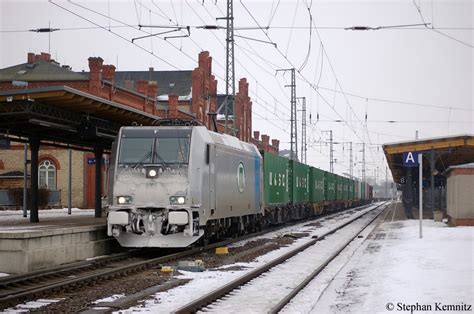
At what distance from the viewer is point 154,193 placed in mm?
16031

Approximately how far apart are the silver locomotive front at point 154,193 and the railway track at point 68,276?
0.67 metres

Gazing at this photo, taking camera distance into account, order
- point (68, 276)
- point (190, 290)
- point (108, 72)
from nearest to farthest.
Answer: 1. point (190, 290)
2. point (68, 276)
3. point (108, 72)

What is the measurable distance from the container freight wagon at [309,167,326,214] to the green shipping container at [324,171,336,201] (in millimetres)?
1121

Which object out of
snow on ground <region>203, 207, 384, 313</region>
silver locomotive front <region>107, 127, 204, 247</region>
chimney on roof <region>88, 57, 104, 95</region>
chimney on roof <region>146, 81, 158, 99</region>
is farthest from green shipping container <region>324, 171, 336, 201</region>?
silver locomotive front <region>107, 127, 204, 247</region>

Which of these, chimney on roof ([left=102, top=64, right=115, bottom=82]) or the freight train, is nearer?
the freight train

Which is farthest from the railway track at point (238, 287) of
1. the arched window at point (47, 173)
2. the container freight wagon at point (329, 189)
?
the arched window at point (47, 173)

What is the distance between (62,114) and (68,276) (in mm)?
6350

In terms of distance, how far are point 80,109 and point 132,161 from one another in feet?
9.53

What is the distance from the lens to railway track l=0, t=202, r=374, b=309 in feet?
34.7

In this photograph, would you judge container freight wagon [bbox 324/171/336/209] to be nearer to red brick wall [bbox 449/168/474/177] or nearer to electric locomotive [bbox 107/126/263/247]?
red brick wall [bbox 449/168/474/177]

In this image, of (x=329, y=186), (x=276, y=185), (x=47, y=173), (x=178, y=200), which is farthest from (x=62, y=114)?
(x=329, y=186)

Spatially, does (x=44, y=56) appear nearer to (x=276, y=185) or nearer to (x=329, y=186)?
(x=329, y=186)

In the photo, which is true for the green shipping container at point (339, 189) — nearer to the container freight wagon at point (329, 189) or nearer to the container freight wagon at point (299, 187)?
the container freight wagon at point (329, 189)

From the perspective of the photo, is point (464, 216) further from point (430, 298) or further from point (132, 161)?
point (430, 298)
